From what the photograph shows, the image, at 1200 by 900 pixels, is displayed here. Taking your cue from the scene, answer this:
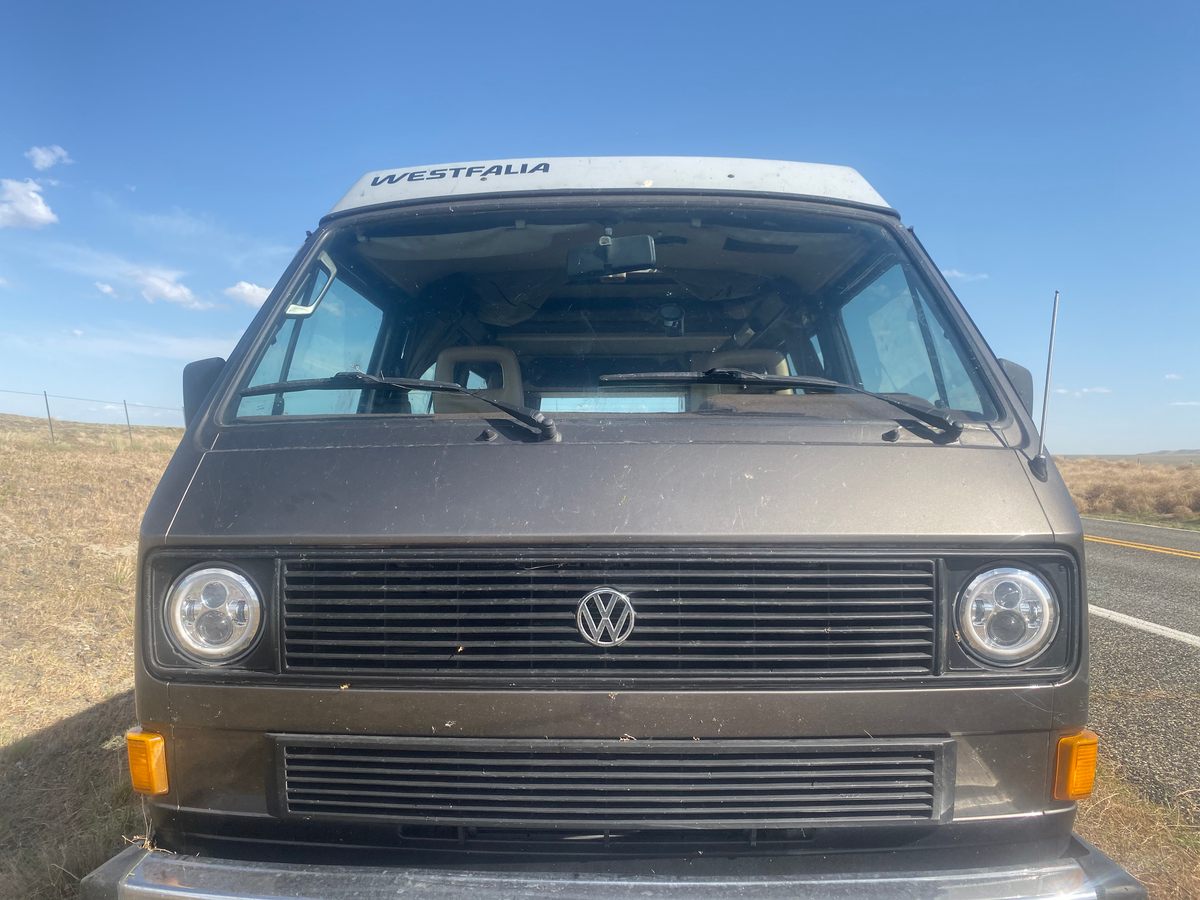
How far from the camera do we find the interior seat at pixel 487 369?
3.09 m

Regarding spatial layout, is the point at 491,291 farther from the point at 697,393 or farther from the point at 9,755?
the point at 9,755

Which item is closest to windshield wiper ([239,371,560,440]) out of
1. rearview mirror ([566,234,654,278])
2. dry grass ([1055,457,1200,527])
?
rearview mirror ([566,234,654,278])

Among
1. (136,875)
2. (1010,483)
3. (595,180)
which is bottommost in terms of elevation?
(136,875)

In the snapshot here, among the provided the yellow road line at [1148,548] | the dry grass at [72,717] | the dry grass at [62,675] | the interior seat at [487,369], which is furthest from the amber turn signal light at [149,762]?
the yellow road line at [1148,548]

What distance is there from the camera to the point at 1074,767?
6.35 ft

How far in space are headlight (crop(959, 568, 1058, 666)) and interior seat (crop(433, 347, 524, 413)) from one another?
1684mm

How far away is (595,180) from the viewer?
9.46 ft

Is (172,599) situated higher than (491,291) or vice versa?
(491,291)

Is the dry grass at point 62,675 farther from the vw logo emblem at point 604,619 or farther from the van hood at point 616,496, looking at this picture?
the vw logo emblem at point 604,619

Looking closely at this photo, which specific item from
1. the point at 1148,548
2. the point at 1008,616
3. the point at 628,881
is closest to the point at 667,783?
the point at 628,881

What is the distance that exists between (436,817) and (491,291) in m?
2.22

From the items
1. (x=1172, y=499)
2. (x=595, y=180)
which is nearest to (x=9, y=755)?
(x=595, y=180)

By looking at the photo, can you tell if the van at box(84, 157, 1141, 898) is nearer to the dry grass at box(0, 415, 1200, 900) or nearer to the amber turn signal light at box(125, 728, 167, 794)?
the amber turn signal light at box(125, 728, 167, 794)

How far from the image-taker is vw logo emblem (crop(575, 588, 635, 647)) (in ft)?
6.15
